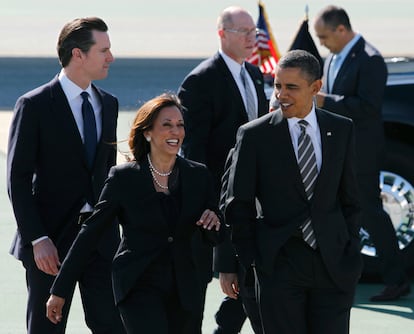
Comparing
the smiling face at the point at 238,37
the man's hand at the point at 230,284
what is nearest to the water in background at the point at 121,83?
the smiling face at the point at 238,37

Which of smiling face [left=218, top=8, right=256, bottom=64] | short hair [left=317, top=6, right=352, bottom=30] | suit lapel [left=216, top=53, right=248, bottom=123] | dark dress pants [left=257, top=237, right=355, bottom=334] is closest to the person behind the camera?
dark dress pants [left=257, top=237, right=355, bottom=334]

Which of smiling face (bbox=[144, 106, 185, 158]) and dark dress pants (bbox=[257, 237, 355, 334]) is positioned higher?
smiling face (bbox=[144, 106, 185, 158])

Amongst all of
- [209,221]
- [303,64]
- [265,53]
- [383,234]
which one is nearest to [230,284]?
[209,221]

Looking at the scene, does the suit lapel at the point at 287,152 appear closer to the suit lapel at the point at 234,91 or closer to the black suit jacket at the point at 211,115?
the black suit jacket at the point at 211,115

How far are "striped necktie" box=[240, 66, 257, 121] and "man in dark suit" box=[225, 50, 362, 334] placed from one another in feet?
6.27

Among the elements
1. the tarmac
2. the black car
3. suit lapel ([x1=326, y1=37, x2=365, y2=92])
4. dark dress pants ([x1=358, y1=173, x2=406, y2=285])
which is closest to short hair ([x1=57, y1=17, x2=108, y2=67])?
the tarmac

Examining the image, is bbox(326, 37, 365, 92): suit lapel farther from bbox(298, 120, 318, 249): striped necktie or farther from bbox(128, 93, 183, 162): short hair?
bbox(298, 120, 318, 249): striped necktie

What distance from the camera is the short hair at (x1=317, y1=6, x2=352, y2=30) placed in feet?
30.6

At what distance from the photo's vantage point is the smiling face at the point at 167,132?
6020 millimetres

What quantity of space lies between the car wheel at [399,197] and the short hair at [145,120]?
13.0 feet

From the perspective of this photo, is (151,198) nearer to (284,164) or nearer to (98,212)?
(98,212)

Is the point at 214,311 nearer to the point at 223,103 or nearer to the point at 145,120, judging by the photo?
the point at 223,103

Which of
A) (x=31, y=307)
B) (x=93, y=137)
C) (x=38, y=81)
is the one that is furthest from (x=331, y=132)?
(x=38, y=81)

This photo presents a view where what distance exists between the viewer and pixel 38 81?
277ft
